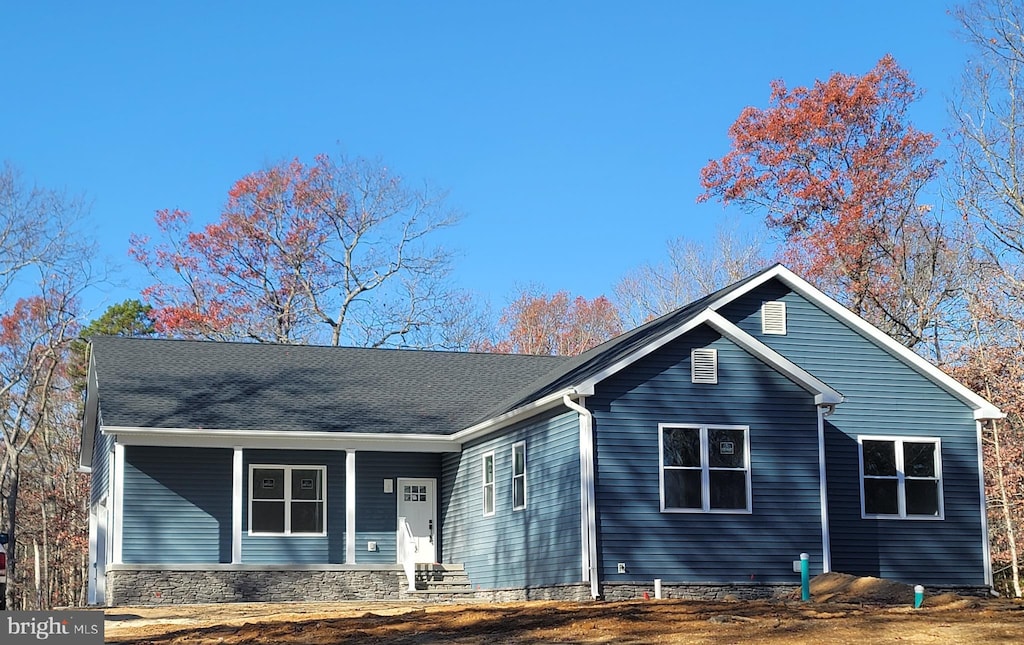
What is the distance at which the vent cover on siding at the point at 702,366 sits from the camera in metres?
21.3

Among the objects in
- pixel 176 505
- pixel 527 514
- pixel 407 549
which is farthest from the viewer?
pixel 407 549

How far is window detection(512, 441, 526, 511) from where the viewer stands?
75.6 ft

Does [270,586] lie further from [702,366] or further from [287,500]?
[702,366]

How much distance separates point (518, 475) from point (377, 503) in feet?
15.1

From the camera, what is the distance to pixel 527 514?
22.7 m

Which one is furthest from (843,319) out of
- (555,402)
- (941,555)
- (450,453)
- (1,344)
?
(1,344)

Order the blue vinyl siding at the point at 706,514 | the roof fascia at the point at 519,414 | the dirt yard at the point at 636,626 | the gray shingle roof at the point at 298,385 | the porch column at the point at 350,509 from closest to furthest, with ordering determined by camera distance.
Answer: the dirt yard at the point at 636,626
the roof fascia at the point at 519,414
the blue vinyl siding at the point at 706,514
the porch column at the point at 350,509
the gray shingle roof at the point at 298,385

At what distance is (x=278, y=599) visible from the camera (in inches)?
969

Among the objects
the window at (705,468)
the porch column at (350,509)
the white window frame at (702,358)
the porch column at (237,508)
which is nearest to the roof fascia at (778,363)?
the white window frame at (702,358)

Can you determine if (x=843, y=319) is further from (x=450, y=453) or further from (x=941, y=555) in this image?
(x=450, y=453)

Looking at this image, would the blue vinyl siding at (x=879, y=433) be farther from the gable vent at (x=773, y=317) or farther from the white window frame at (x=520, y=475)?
the white window frame at (x=520, y=475)

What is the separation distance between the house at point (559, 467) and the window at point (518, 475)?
50 mm

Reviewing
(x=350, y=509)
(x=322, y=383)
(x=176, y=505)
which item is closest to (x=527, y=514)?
(x=350, y=509)

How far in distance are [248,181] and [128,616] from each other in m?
26.0
